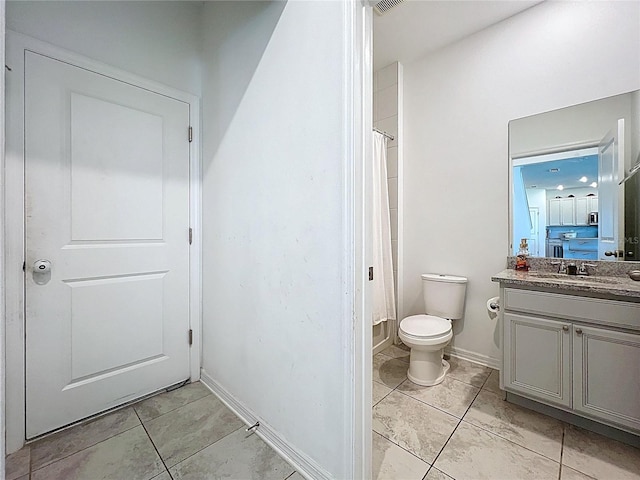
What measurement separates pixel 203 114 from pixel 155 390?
1.88m

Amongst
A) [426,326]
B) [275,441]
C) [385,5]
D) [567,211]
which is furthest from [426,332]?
[385,5]

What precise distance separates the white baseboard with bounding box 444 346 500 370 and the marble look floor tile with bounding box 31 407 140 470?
231 centimetres

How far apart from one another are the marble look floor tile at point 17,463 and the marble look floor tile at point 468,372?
2.46m

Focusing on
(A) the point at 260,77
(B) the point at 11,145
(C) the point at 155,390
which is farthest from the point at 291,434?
(B) the point at 11,145

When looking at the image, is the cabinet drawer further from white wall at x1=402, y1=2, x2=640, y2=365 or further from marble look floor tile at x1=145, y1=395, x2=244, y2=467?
marble look floor tile at x1=145, y1=395, x2=244, y2=467

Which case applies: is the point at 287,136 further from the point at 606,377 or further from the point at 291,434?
the point at 606,377

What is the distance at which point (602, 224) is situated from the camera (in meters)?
1.78

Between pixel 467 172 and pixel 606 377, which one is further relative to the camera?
pixel 467 172

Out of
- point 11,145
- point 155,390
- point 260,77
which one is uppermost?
point 260,77

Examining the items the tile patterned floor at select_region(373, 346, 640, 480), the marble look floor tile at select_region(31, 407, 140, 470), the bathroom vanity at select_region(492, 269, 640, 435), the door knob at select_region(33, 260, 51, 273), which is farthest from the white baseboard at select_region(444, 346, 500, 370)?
the door knob at select_region(33, 260, 51, 273)

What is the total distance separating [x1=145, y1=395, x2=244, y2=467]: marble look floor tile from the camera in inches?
54.9

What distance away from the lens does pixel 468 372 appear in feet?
7.02

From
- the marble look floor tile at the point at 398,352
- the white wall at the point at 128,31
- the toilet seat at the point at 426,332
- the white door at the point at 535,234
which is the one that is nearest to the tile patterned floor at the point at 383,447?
the toilet seat at the point at 426,332

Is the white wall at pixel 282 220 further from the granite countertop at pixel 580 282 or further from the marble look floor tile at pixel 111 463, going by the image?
the granite countertop at pixel 580 282
